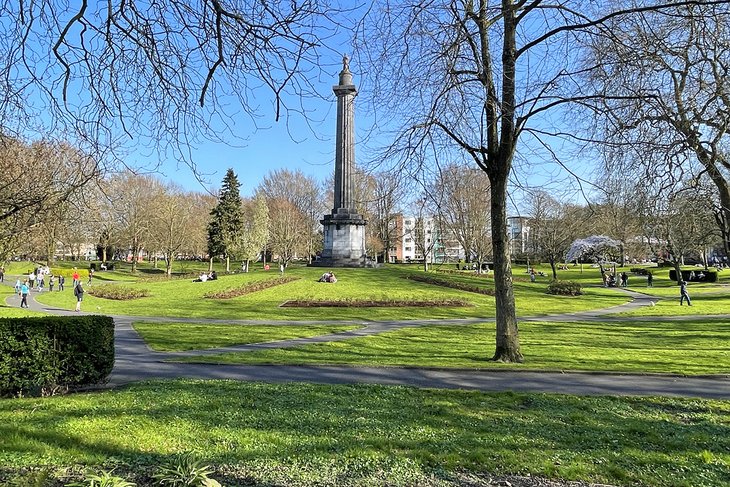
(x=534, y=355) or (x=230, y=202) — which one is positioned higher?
(x=230, y=202)

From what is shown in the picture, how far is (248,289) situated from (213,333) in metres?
17.2

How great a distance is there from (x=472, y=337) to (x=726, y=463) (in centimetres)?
1260

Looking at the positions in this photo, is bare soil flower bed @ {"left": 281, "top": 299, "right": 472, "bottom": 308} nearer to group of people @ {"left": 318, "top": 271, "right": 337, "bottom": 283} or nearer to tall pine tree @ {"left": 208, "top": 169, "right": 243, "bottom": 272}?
group of people @ {"left": 318, "top": 271, "right": 337, "bottom": 283}

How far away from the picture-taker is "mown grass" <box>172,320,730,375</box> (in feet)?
35.7

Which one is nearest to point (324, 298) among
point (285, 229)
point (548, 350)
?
point (548, 350)

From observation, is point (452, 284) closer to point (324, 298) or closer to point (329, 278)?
point (329, 278)

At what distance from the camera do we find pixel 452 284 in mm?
36344

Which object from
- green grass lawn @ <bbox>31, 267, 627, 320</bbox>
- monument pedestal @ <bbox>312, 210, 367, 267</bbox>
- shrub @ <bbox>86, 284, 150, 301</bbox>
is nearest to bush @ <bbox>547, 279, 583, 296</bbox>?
green grass lawn @ <bbox>31, 267, 627, 320</bbox>

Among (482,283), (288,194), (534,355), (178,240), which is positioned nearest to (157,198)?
(178,240)

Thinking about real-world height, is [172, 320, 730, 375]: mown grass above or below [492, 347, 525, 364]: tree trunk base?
below

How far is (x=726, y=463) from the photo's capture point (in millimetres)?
4559

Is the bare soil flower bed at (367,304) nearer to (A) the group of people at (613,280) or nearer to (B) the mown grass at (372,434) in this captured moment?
(B) the mown grass at (372,434)

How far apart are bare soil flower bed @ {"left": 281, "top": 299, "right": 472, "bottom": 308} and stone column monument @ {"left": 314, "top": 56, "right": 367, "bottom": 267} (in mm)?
11800

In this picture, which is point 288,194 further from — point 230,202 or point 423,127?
point 423,127
